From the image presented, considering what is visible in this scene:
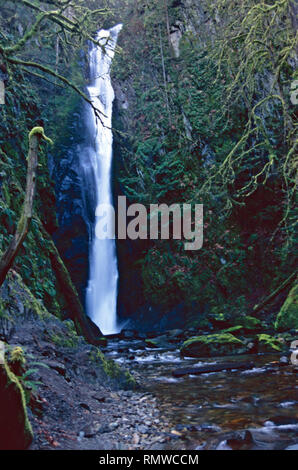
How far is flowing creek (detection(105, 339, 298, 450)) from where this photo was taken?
321 cm

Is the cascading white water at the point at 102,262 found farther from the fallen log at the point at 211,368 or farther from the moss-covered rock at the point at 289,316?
the fallen log at the point at 211,368

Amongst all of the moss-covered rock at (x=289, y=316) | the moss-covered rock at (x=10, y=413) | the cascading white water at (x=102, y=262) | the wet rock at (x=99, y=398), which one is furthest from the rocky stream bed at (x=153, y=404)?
the cascading white water at (x=102, y=262)

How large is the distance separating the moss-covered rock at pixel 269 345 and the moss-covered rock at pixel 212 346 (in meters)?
0.41

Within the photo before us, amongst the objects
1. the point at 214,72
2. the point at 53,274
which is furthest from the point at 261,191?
the point at 53,274

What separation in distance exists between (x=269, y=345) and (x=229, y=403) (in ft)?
12.6

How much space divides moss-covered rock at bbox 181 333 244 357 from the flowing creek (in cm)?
44

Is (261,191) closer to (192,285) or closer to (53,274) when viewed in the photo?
(192,285)

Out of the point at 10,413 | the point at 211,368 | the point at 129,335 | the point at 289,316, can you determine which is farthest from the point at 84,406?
the point at 129,335

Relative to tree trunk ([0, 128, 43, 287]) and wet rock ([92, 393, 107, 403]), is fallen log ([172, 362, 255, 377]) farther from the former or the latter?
tree trunk ([0, 128, 43, 287])

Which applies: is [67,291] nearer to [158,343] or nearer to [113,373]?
[158,343]

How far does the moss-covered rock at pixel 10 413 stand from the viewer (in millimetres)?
2428

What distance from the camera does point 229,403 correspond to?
14.6ft

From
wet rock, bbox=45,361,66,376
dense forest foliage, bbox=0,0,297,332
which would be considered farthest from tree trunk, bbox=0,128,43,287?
dense forest foliage, bbox=0,0,297,332

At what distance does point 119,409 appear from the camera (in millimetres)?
4168
